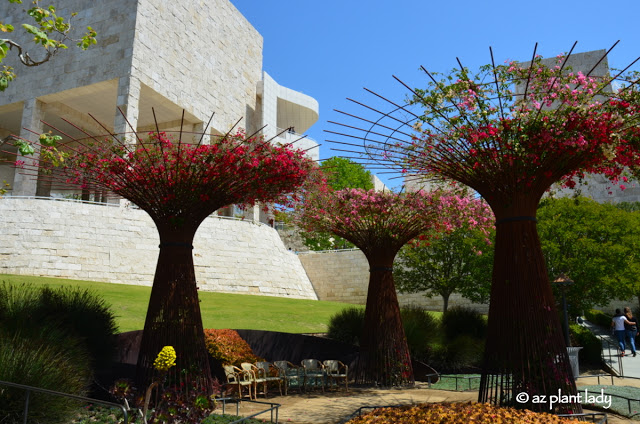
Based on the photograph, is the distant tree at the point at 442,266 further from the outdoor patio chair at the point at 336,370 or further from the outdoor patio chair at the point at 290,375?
the outdoor patio chair at the point at 290,375

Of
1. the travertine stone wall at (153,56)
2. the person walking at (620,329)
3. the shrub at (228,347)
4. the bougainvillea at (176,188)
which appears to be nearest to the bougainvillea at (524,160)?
the bougainvillea at (176,188)

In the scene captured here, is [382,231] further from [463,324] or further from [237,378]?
[463,324]

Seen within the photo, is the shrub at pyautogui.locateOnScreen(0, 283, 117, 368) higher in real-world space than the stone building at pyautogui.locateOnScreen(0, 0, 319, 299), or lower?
lower

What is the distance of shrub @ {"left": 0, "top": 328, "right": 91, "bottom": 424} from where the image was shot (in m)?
4.83

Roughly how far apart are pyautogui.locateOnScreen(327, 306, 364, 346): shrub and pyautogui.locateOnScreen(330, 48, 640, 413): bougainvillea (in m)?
7.22

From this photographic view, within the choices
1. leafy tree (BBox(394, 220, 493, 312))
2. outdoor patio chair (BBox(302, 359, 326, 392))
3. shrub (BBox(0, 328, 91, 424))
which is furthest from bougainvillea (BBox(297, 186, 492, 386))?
leafy tree (BBox(394, 220, 493, 312))

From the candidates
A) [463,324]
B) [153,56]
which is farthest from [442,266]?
[153,56]

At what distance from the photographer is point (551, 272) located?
58.7 ft

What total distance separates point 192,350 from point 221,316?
9109mm

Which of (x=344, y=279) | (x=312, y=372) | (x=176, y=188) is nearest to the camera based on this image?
(x=176, y=188)

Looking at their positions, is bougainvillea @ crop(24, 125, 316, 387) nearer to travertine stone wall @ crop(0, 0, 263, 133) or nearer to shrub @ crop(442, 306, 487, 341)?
shrub @ crop(442, 306, 487, 341)

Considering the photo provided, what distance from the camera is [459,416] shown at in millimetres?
4355

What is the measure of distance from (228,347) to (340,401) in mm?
2629

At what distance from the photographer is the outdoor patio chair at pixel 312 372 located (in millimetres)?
9334
